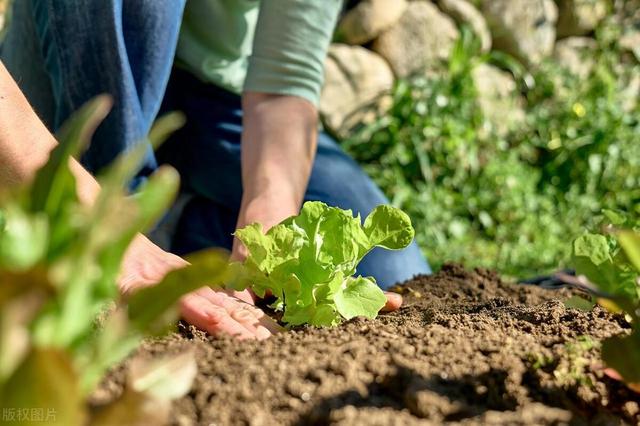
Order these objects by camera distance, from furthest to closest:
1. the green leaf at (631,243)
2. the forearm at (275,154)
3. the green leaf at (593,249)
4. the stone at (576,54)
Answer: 1. the stone at (576,54)
2. the forearm at (275,154)
3. the green leaf at (593,249)
4. the green leaf at (631,243)

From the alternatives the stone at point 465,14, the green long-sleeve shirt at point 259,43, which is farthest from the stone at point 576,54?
the green long-sleeve shirt at point 259,43

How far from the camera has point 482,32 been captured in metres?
4.15

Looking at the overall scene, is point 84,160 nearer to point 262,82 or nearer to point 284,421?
point 262,82

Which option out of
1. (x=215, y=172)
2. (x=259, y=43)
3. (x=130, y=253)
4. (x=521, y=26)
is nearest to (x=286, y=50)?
(x=259, y=43)

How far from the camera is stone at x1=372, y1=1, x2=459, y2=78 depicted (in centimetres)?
396

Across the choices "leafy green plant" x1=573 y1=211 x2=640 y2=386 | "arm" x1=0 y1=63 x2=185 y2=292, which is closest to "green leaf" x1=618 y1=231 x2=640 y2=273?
"leafy green plant" x1=573 y1=211 x2=640 y2=386

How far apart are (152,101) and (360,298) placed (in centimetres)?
110

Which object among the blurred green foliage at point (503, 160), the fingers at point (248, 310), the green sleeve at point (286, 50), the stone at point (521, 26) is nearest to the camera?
the fingers at point (248, 310)

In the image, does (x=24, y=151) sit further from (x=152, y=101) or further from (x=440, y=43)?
(x=440, y=43)

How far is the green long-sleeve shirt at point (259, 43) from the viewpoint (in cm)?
230

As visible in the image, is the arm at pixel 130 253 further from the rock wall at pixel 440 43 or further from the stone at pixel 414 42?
the stone at pixel 414 42

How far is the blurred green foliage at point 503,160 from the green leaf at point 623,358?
241cm

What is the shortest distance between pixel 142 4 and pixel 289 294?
40.8 inches

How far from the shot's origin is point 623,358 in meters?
0.93
